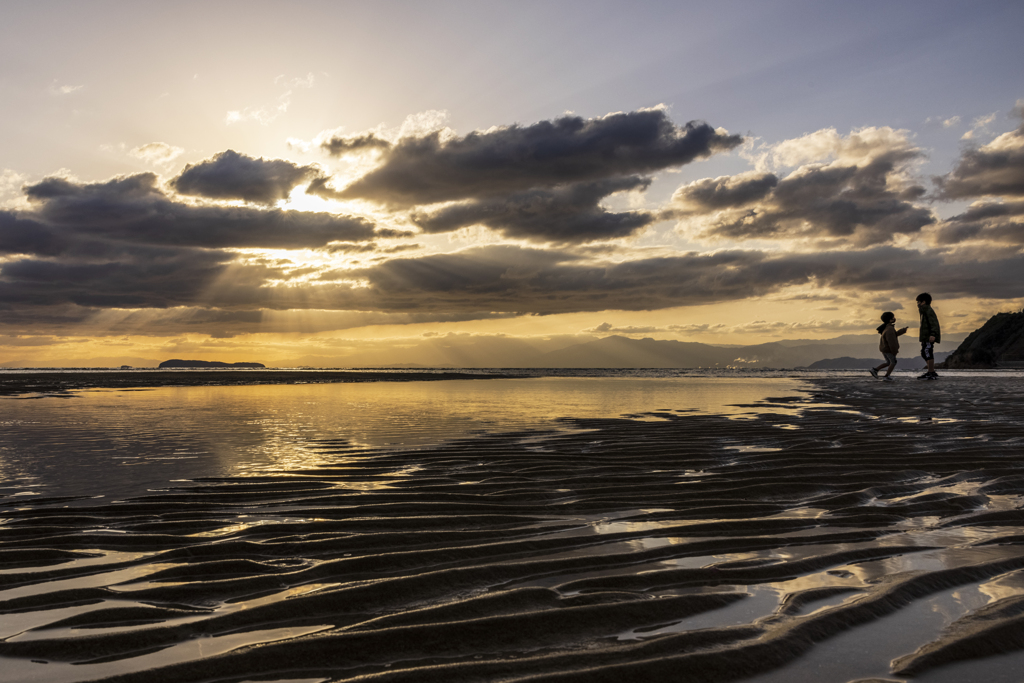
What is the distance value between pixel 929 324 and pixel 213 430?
19.3m

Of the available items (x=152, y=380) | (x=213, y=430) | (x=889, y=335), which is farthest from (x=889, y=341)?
(x=152, y=380)

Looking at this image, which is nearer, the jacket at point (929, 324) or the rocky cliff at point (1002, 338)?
the jacket at point (929, 324)

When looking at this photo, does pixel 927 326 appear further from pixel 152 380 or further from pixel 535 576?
pixel 152 380

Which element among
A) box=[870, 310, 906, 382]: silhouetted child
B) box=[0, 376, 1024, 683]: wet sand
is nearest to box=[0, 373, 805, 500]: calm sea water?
box=[0, 376, 1024, 683]: wet sand

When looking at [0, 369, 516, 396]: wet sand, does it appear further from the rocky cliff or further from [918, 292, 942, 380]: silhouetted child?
the rocky cliff

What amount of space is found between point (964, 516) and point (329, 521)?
407 centimetres

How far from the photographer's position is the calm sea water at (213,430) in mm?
6043

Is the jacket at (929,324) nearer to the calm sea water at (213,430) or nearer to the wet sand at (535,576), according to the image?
the calm sea water at (213,430)

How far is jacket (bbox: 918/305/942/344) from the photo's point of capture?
1858 centimetres

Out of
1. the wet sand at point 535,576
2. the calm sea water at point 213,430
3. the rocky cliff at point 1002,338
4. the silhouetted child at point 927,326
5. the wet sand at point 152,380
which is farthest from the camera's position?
the rocky cliff at point 1002,338

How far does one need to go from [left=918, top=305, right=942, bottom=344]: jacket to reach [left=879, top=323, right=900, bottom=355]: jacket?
744 millimetres

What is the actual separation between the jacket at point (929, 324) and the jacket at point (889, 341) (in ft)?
2.44

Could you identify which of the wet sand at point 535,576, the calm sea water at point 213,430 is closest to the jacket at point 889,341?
the calm sea water at point 213,430

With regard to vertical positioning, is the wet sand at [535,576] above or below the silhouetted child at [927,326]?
below
